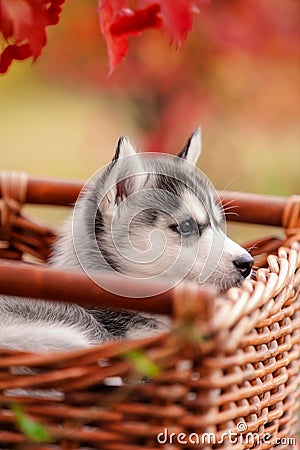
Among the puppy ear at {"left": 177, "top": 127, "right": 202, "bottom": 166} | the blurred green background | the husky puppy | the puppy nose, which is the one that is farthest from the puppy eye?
the blurred green background

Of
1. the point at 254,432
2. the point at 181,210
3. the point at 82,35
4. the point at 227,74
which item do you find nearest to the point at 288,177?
the point at 227,74

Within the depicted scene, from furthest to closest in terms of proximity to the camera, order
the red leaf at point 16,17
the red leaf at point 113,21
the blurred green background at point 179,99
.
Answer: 1. the blurred green background at point 179,99
2. the red leaf at point 113,21
3. the red leaf at point 16,17

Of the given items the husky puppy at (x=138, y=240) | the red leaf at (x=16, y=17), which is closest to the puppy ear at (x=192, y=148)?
the husky puppy at (x=138, y=240)

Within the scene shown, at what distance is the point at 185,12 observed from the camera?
1345mm

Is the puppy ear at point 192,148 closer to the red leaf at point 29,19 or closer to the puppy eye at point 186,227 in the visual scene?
the puppy eye at point 186,227

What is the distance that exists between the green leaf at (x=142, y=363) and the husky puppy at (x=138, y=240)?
1.15ft

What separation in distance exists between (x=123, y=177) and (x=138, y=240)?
5.1 inches

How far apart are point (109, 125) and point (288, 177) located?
1.21 metres

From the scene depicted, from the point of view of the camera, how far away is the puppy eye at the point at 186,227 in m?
1.59

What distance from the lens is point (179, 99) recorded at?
357cm

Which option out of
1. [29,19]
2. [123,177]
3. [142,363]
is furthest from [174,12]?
[142,363]

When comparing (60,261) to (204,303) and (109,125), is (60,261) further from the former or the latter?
(109,125)

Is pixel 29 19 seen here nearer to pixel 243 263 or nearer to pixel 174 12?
pixel 174 12

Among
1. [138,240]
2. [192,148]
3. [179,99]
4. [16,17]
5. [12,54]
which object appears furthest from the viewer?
[179,99]
